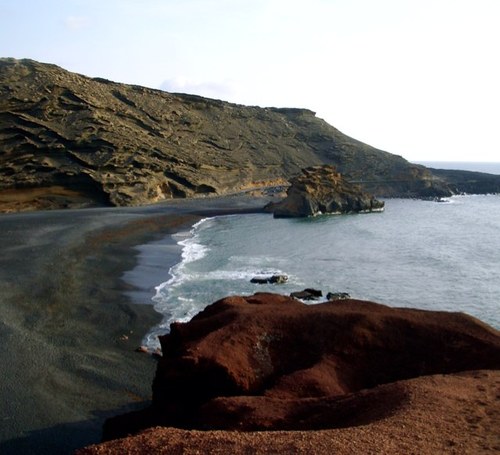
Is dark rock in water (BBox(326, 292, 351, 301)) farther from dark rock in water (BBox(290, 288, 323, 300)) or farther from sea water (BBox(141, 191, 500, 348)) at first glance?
sea water (BBox(141, 191, 500, 348))

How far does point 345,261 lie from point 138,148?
137 feet

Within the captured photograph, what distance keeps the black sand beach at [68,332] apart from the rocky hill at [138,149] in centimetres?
1922

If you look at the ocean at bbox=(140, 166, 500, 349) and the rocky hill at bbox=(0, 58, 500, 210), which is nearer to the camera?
the ocean at bbox=(140, 166, 500, 349)

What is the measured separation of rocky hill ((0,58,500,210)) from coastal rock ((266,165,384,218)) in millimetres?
17127

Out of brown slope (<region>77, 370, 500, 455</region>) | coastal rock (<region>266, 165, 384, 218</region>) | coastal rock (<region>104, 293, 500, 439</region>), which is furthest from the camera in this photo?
coastal rock (<region>266, 165, 384, 218</region>)

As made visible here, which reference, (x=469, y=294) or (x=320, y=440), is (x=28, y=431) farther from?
(x=469, y=294)

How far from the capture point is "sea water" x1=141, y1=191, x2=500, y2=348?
27812 millimetres

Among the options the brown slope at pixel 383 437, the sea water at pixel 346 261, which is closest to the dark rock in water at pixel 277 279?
the sea water at pixel 346 261

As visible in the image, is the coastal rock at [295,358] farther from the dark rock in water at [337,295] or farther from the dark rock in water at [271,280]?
the dark rock in water at [271,280]

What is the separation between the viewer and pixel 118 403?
14328 mm

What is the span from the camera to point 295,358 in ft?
38.3

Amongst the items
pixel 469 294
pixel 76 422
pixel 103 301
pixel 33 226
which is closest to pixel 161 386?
pixel 76 422

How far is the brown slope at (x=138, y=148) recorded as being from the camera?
61281mm

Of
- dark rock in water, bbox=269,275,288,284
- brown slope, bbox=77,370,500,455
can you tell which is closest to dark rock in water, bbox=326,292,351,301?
dark rock in water, bbox=269,275,288,284
